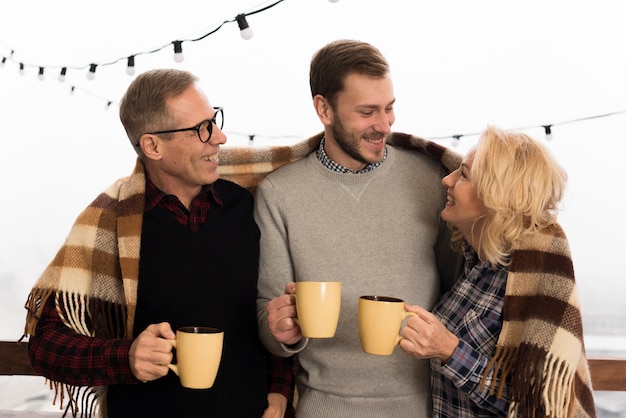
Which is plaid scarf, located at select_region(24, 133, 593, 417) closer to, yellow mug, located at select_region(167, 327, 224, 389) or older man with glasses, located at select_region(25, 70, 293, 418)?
older man with glasses, located at select_region(25, 70, 293, 418)

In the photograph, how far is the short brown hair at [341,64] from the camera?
5.89 feet

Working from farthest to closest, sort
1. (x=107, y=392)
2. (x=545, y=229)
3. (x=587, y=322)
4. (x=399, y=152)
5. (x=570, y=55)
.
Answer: (x=587, y=322), (x=570, y=55), (x=399, y=152), (x=107, y=392), (x=545, y=229)

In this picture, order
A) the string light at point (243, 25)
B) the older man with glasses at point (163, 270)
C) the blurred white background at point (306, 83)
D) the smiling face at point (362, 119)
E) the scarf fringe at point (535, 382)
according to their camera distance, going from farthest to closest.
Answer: the blurred white background at point (306, 83)
the string light at point (243, 25)
the smiling face at point (362, 119)
the older man with glasses at point (163, 270)
the scarf fringe at point (535, 382)

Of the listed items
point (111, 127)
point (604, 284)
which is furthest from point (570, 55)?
point (111, 127)

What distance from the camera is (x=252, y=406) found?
5.33 feet

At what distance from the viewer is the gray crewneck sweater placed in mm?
1684

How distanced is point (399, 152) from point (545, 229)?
0.47 meters

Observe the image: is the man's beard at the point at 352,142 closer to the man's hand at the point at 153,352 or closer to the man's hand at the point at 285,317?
the man's hand at the point at 285,317

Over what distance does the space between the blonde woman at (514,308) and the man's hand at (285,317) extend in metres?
0.24

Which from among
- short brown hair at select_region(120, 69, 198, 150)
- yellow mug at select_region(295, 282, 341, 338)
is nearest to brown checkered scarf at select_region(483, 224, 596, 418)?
yellow mug at select_region(295, 282, 341, 338)

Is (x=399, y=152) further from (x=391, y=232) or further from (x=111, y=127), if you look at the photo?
(x=111, y=127)

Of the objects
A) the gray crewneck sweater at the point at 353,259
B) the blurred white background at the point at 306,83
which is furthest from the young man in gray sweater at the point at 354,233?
the blurred white background at the point at 306,83

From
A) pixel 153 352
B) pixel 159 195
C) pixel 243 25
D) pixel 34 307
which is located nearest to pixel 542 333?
pixel 153 352

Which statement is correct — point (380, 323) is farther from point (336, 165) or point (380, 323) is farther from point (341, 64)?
point (341, 64)
